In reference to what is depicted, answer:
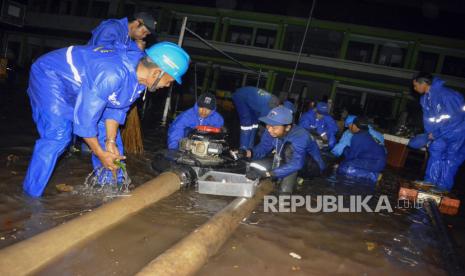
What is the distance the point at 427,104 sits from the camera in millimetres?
6125

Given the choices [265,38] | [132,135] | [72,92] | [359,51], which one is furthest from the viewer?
→ [265,38]

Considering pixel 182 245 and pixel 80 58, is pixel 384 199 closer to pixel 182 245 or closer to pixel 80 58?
pixel 182 245

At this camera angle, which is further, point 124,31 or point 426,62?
point 426,62

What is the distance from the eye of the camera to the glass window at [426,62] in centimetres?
2005

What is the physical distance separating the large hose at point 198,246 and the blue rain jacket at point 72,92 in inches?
50.8

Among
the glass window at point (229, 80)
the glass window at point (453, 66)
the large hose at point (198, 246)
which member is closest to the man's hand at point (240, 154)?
the large hose at point (198, 246)

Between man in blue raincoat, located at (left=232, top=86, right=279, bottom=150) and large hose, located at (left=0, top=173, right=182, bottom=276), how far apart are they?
11.3 feet

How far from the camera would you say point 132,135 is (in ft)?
19.4

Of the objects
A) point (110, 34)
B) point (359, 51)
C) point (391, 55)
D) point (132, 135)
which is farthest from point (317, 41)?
point (110, 34)

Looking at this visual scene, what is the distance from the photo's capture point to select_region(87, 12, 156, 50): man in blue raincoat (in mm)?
4414

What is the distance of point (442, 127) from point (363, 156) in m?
1.59

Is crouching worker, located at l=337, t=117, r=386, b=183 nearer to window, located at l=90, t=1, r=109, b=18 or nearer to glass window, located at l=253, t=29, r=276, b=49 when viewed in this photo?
glass window, located at l=253, t=29, r=276, b=49

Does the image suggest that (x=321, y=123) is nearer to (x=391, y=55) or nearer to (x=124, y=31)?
(x=124, y=31)

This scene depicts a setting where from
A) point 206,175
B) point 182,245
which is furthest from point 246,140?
point 182,245
